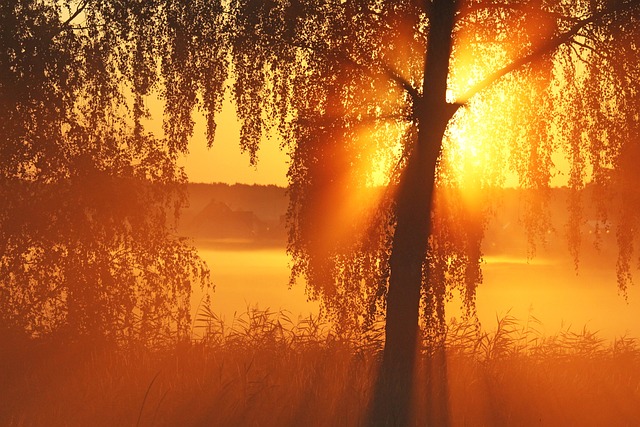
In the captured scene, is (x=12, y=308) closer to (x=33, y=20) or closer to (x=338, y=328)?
(x=33, y=20)

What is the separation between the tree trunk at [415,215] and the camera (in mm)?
11141

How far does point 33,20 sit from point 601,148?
8.86 meters

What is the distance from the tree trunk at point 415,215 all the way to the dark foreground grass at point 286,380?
43cm

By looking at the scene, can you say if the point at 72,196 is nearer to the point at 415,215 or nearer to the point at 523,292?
the point at 415,215

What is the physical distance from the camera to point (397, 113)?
11539 millimetres

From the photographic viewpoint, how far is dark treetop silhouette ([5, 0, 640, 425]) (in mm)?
11297

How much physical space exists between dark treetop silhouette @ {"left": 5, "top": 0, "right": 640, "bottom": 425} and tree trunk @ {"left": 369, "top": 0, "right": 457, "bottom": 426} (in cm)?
2

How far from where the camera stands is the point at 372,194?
37.8ft

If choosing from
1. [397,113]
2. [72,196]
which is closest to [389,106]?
[397,113]

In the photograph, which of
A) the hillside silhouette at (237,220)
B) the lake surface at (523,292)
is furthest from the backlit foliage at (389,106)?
the hillside silhouette at (237,220)

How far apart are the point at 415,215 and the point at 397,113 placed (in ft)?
4.62

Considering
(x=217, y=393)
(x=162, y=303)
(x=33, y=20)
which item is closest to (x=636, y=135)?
(x=217, y=393)

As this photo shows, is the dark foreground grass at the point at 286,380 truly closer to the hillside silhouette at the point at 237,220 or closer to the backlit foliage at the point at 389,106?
the backlit foliage at the point at 389,106

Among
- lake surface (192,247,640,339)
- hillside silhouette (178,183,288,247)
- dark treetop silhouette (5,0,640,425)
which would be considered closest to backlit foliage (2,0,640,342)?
dark treetop silhouette (5,0,640,425)
